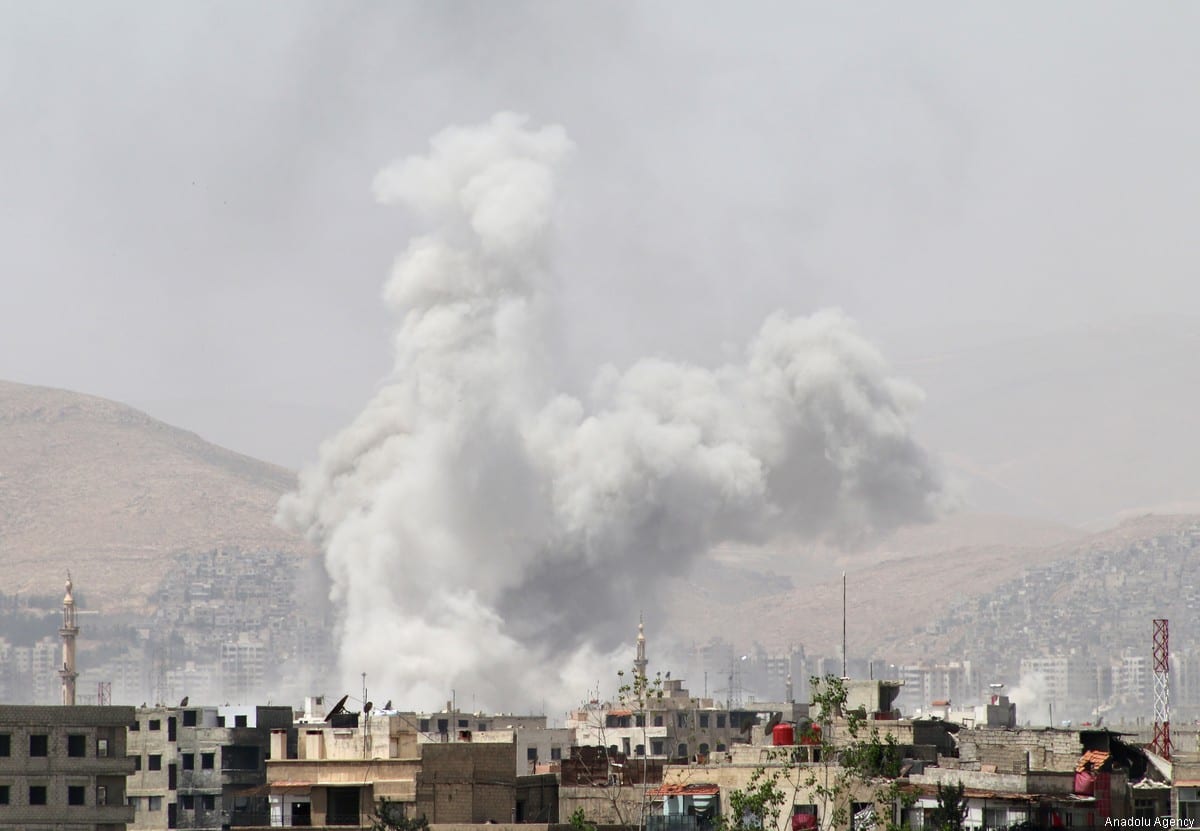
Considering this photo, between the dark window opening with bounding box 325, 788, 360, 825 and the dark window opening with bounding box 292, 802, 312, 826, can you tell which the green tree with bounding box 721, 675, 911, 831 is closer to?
the dark window opening with bounding box 325, 788, 360, 825

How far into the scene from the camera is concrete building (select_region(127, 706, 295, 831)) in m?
60.1

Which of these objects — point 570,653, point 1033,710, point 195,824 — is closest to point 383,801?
point 195,824

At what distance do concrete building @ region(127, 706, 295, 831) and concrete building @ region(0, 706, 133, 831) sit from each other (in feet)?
39.7

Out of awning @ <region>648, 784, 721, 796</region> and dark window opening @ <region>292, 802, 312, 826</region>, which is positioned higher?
awning @ <region>648, 784, 721, 796</region>

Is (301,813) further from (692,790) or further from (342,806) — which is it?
(692,790)

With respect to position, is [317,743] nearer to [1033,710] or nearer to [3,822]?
[3,822]

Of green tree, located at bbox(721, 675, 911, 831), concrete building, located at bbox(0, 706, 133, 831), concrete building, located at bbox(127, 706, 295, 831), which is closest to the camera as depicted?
green tree, located at bbox(721, 675, 911, 831)

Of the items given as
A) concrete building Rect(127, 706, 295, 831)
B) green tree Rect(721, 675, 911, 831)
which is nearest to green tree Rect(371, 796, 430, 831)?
green tree Rect(721, 675, 911, 831)

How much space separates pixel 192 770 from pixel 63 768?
683 inches

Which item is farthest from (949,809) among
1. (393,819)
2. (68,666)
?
(68,666)

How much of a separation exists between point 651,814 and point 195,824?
20.1m

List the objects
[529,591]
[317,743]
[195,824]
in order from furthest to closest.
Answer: [529,591] < [195,824] < [317,743]

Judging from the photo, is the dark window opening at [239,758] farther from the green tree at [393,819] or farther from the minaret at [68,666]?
the minaret at [68,666]

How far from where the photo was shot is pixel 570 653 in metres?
152
